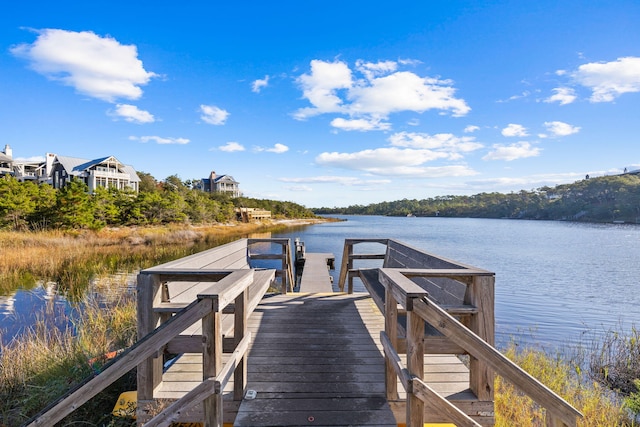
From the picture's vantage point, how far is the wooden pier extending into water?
7.22ft

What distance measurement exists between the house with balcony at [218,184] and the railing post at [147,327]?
253 ft

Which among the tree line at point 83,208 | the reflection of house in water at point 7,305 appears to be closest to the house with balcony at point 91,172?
the tree line at point 83,208

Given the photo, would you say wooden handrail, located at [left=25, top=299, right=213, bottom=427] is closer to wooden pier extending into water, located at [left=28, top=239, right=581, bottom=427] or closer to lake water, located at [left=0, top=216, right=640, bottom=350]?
wooden pier extending into water, located at [left=28, top=239, right=581, bottom=427]

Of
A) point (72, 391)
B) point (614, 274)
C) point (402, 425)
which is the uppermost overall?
point (72, 391)

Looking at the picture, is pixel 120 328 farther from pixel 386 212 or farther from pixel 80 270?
pixel 386 212

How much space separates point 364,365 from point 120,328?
4927 mm

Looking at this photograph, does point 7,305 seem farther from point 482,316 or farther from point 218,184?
point 218,184

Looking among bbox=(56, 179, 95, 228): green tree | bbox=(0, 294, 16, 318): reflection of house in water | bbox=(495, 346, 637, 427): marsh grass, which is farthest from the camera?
bbox=(56, 179, 95, 228): green tree

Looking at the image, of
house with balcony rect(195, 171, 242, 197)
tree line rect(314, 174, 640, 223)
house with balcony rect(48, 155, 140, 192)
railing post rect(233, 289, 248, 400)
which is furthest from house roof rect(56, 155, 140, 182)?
tree line rect(314, 174, 640, 223)

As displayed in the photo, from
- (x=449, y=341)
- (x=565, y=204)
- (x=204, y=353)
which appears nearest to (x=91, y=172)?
(x=204, y=353)

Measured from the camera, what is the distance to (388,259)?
619 centimetres

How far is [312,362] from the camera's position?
356cm

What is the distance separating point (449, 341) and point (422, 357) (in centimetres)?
44

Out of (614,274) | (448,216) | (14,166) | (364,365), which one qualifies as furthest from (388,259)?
(448,216)
